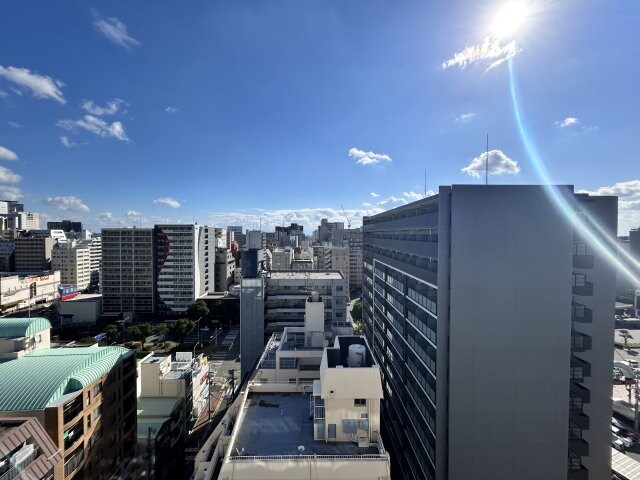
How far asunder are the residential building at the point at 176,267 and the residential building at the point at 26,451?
71.7 m

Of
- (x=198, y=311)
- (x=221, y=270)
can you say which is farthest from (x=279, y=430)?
(x=221, y=270)

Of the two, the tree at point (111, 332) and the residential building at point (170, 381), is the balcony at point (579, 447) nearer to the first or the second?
the residential building at point (170, 381)

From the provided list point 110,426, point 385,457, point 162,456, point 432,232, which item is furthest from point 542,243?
point 162,456

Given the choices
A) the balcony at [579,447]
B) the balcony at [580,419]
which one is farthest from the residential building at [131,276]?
the balcony at [580,419]

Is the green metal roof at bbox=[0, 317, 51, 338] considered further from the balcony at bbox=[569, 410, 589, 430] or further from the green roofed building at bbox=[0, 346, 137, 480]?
the balcony at bbox=[569, 410, 589, 430]

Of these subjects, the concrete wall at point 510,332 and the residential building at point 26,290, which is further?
the residential building at point 26,290

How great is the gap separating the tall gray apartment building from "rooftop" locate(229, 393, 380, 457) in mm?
6856

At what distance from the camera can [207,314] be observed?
80.2 metres

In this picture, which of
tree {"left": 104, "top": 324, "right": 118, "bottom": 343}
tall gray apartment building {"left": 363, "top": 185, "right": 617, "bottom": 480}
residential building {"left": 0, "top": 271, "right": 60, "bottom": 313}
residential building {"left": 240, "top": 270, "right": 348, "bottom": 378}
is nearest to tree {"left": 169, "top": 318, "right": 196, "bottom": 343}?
tree {"left": 104, "top": 324, "right": 118, "bottom": 343}

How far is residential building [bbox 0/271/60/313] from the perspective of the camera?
8956 centimetres

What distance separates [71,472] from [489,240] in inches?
1103

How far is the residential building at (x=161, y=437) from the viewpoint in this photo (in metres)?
28.8

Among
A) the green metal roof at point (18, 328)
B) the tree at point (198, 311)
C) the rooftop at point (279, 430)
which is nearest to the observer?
the rooftop at point (279, 430)

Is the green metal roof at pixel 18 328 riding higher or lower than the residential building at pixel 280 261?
higher
